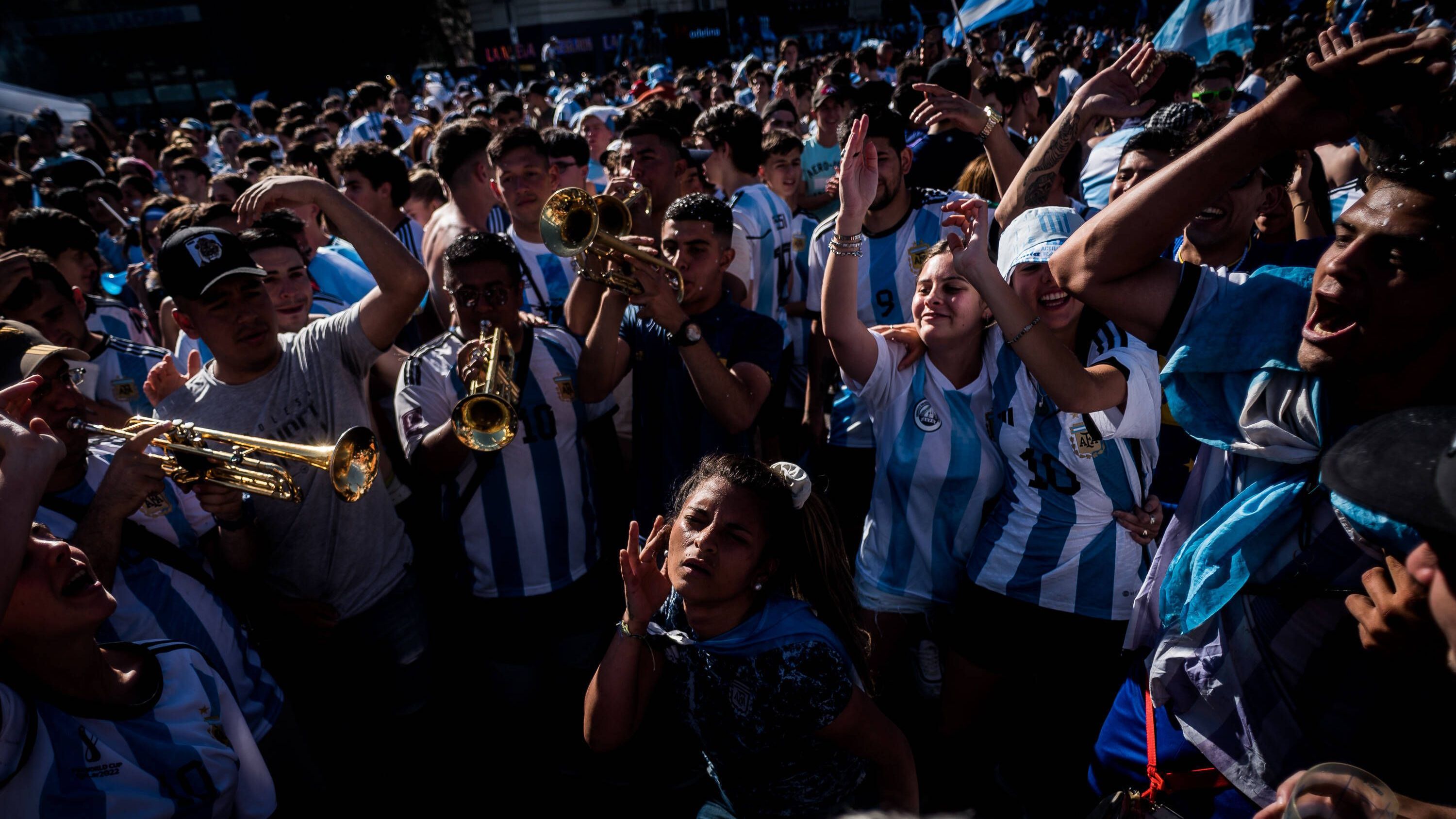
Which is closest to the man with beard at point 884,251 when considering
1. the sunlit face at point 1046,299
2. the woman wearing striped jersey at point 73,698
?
the sunlit face at point 1046,299

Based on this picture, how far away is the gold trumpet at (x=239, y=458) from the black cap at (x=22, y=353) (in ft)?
0.64

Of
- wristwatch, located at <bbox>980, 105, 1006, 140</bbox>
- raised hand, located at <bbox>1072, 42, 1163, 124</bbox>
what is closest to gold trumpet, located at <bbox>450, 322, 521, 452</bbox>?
wristwatch, located at <bbox>980, 105, 1006, 140</bbox>

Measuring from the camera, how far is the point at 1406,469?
44.7 inches

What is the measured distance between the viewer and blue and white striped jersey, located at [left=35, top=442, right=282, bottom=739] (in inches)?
95.2

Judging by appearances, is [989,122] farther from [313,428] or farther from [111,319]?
[111,319]

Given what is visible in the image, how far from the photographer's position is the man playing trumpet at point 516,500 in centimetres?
317

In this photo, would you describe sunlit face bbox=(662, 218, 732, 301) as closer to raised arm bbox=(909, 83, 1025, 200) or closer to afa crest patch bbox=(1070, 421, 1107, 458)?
raised arm bbox=(909, 83, 1025, 200)

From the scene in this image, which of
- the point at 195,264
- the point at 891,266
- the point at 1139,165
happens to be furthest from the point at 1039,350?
the point at 195,264

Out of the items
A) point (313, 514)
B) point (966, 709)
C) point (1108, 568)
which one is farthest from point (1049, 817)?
point (313, 514)

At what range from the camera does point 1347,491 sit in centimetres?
117

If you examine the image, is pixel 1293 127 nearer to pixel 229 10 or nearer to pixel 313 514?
pixel 313 514

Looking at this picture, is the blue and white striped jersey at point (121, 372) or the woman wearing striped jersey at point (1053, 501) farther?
the blue and white striped jersey at point (121, 372)

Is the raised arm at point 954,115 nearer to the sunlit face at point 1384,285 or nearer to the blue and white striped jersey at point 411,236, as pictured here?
the sunlit face at point 1384,285

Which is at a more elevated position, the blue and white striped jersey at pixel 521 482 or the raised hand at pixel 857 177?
the raised hand at pixel 857 177
